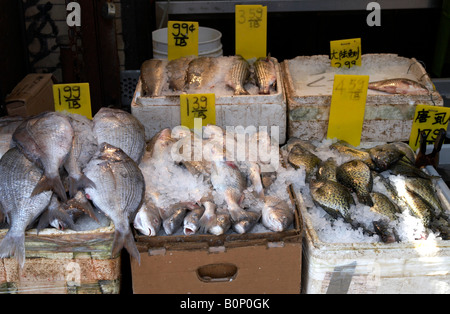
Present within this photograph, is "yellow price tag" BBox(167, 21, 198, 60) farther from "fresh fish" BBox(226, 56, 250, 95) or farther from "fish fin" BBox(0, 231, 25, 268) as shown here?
"fish fin" BBox(0, 231, 25, 268)

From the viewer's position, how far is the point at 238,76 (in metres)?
3.43

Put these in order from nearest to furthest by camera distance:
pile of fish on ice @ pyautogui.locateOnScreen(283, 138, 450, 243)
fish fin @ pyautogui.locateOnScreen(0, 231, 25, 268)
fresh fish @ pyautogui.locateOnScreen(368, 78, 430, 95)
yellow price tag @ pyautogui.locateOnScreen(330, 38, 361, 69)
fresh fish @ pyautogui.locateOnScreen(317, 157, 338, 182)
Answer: fish fin @ pyautogui.locateOnScreen(0, 231, 25, 268) < pile of fish on ice @ pyautogui.locateOnScreen(283, 138, 450, 243) < fresh fish @ pyautogui.locateOnScreen(317, 157, 338, 182) < fresh fish @ pyautogui.locateOnScreen(368, 78, 430, 95) < yellow price tag @ pyautogui.locateOnScreen(330, 38, 361, 69)

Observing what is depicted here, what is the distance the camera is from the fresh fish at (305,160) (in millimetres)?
2965

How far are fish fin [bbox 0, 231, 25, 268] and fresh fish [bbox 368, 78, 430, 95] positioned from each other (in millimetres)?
2517

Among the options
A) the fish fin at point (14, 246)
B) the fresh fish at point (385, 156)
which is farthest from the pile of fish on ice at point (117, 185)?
the fresh fish at point (385, 156)

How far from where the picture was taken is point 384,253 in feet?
7.86

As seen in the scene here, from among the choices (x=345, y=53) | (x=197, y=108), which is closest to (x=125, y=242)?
(x=197, y=108)

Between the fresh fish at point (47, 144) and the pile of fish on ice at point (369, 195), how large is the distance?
4.40ft

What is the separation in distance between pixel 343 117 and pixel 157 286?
5.60 ft

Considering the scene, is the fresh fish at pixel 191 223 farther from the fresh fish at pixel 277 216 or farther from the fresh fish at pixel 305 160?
the fresh fish at pixel 305 160

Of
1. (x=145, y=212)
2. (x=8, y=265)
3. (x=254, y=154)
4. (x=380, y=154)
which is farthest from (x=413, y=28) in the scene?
(x=8, y=265)

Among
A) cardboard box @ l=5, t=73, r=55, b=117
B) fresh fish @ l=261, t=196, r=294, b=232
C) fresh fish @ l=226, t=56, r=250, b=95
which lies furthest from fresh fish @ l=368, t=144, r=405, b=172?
cardboard box @ l=5, t=73, r=55, b=117

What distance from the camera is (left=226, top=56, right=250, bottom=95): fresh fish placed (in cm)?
334

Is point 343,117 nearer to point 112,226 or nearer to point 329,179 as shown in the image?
point 329,179
